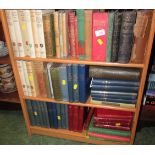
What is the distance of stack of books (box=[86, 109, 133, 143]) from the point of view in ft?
4.61

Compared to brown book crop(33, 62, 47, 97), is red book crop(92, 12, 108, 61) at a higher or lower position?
higher

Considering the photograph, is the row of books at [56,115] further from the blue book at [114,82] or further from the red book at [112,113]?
the blue book at [114,82]

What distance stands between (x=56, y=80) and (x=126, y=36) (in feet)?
1.78

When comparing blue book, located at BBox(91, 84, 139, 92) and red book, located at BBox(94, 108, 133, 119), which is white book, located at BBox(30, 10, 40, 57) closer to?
blue book, located at BBox(91, 84, 139, 92)

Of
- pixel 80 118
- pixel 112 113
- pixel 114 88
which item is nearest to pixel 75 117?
pixel 80 118

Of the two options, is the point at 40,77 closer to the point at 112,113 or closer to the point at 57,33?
the point at 57,33

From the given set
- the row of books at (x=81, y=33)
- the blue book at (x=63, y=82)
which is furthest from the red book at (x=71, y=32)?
the blue book at (x=63, y=82)

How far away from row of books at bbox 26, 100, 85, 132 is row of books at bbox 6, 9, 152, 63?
430mm

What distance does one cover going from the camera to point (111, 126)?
4.78 feet

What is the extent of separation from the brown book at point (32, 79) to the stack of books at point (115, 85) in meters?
0.41

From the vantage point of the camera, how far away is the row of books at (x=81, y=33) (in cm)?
97

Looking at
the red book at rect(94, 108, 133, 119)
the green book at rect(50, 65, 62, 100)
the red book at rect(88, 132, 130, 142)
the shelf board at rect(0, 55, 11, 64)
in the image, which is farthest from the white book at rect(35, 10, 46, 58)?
the red book at rect(88, 132, 130, 142)

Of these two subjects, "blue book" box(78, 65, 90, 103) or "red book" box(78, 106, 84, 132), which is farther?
"red book" box(78, 106, 84, 132)
